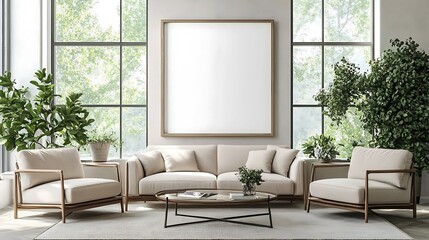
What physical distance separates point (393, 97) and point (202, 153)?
2.66 meters

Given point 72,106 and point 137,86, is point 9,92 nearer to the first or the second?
point 72,106

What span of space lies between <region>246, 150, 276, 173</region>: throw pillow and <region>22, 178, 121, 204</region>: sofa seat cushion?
209cm

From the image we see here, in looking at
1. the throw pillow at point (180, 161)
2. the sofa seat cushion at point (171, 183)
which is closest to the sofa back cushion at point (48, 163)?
the sofa seat cushion at point (171, 183)

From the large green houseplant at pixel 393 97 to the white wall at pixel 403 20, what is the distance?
28 cm

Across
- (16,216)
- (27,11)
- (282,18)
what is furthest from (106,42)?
(16,216)

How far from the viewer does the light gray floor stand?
253 inches

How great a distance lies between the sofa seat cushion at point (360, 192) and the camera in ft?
23.1

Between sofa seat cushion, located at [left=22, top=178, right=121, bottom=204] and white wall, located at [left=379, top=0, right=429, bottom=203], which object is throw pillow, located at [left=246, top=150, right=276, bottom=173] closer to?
sofa seat cushion, located at [left=22, top=178, right=121, bottom=204]

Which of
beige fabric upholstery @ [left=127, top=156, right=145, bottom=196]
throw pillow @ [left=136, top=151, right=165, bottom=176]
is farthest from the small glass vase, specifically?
throw pillow @ [left=136, top=151, right=165, bottom=176]

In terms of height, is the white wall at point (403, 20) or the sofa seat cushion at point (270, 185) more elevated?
the white wall at point (403, 20)

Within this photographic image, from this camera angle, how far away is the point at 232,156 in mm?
8758

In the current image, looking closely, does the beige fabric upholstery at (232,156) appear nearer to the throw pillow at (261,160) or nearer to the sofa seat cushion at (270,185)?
the throw pillow at (261,160)

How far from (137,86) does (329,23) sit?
2996 mm

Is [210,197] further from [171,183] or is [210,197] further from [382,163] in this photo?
[382,163]
